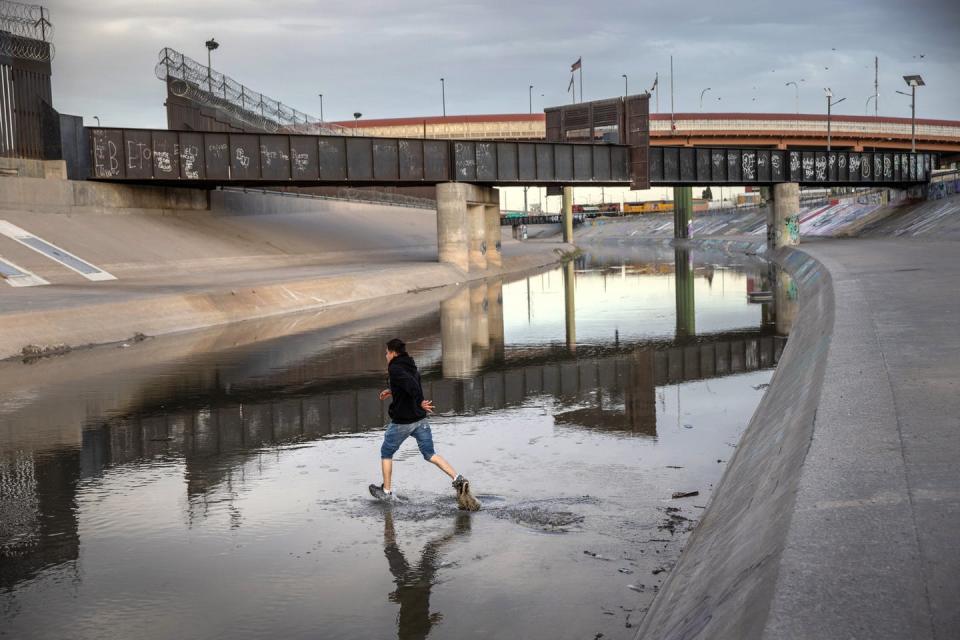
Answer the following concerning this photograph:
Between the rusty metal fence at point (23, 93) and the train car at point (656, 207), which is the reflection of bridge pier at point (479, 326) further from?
the train car at point (656, 207)

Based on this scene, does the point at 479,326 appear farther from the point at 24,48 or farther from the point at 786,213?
the point at 786,213

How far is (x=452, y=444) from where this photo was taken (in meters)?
16.0

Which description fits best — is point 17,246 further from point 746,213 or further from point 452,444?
point 746,213

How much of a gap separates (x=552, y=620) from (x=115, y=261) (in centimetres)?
4682

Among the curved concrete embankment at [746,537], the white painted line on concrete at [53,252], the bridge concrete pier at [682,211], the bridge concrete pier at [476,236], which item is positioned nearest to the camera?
the curved concrete embankment at [746,537]

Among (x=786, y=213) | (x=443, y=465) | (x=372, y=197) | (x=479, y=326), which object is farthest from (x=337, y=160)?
(x=443, y=465)

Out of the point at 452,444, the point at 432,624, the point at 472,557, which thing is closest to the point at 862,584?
the point at 432,624

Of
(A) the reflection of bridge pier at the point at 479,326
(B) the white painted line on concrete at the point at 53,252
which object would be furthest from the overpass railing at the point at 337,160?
(A) the reflection of bridge pier at the point at 479,326

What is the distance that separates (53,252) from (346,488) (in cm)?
3960

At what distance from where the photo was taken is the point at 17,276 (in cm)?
4225

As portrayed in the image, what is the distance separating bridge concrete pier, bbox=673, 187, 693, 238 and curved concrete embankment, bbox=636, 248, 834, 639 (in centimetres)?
10501

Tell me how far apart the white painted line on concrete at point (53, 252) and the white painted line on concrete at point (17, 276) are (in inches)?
113

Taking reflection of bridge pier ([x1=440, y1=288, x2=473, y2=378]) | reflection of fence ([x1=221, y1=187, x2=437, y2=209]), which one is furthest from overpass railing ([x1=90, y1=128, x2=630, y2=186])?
reflection of fence ([x1=221, y1=187, x2=437, y2=209])

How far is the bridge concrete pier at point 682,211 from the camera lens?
118 metres
